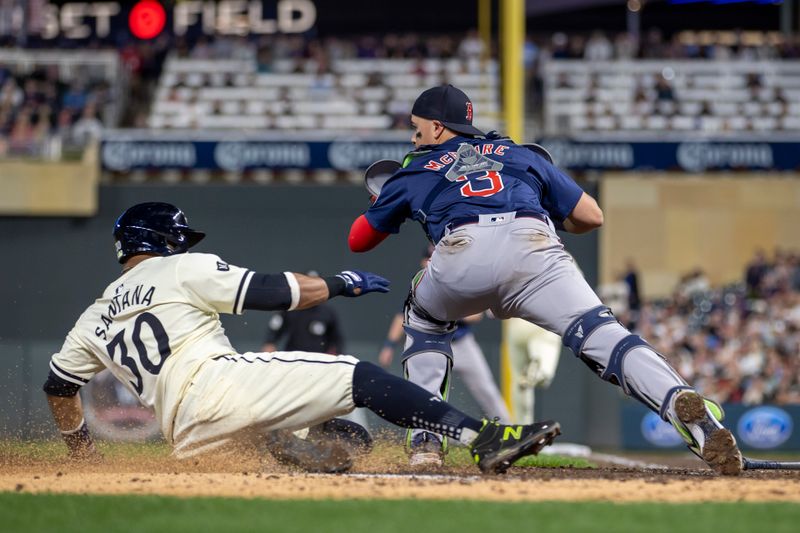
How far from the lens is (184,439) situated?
5824 millimetres

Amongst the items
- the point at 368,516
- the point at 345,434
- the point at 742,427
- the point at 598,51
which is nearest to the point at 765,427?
the point at 742,427

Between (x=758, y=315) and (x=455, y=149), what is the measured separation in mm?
12283

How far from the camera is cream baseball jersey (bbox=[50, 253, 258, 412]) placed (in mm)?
5652

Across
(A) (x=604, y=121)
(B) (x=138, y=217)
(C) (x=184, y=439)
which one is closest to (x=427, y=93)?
(B) (x=138, y=217)

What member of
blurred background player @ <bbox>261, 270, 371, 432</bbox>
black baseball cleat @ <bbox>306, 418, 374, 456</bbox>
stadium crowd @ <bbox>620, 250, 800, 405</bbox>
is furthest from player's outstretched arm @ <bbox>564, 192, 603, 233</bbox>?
stadium crowd @ <bbox>620, 250, 800, 405</bbox>

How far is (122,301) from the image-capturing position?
5758mm

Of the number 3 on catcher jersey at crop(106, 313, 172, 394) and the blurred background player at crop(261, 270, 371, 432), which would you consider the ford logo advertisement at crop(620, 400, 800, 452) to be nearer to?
the blurred background player at crop(261, 270, 371, 432)

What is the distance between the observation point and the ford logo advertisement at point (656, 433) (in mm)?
15883

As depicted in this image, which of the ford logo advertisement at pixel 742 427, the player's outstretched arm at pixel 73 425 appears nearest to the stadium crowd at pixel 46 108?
the ford logo advertisement at pixel 742 427

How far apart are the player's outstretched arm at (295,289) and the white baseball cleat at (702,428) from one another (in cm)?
150

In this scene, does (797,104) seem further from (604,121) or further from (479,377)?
(479,377)

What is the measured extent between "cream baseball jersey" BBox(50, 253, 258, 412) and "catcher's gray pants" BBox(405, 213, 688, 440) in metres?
0.99

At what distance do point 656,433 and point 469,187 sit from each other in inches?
420

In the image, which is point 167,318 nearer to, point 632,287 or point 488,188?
point 488,188
